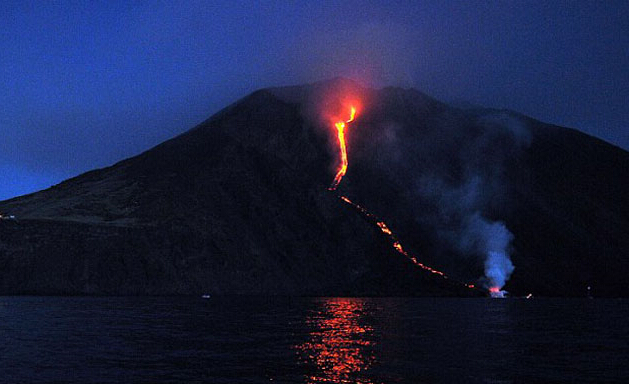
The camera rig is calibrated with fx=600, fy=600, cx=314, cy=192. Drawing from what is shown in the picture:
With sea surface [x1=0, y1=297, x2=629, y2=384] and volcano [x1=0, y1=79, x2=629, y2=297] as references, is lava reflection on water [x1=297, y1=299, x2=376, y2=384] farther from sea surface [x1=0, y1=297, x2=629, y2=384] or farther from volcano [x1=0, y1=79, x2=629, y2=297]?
volcano [x1=0, y1=79, x2=629, y2=297]

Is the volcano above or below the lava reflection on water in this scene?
above

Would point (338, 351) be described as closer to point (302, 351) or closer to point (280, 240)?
point (302, 351)

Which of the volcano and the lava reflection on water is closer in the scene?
the lava reflection on water

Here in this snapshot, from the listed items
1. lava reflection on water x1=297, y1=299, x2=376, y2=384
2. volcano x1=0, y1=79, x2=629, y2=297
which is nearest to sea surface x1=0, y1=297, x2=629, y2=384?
lava reflection on water x1=297, y1=299, x2=376, y2=384

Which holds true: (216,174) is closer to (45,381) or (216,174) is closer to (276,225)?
(276,225)

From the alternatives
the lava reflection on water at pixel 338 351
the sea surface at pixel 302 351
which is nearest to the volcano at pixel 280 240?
the sea surface at pixel 302 351

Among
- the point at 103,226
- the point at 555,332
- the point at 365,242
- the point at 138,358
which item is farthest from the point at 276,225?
the point at 138,358
